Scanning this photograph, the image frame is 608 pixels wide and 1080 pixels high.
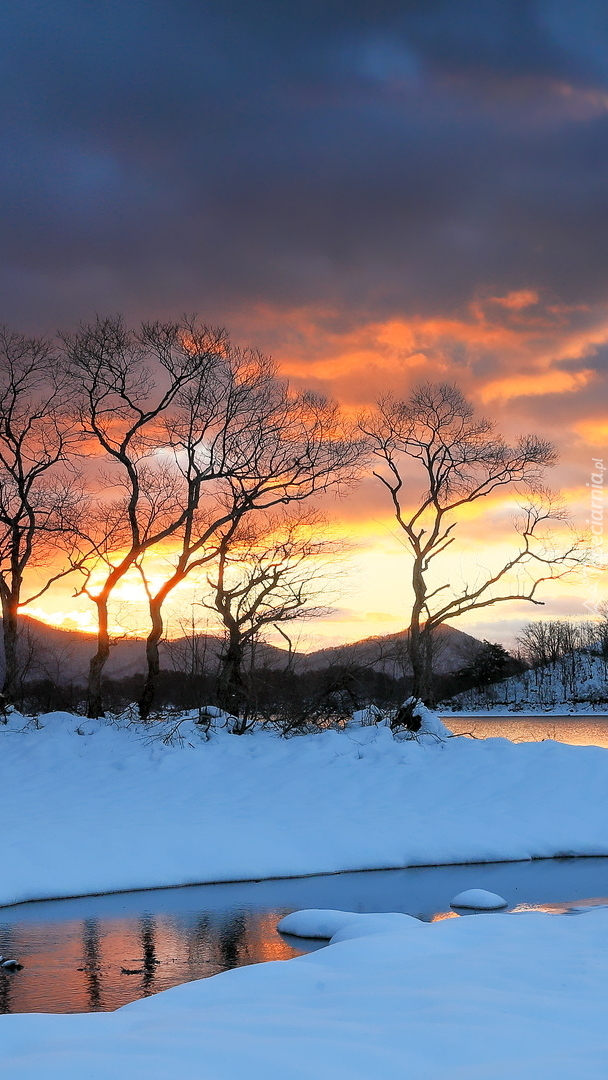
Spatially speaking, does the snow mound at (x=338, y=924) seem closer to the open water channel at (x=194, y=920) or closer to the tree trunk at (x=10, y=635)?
the open water channel at (x=194, y=920)

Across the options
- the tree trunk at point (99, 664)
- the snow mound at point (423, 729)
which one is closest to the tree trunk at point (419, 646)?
the snow mound at point (423, 729)

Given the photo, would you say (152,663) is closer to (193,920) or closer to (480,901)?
(193,920)

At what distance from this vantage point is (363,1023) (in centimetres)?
486

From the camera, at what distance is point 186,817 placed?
44.5ft

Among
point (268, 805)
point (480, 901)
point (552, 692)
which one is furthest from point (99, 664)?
point (552, 692)

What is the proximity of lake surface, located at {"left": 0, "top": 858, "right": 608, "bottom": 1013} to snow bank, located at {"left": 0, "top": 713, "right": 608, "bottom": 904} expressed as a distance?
46 cm

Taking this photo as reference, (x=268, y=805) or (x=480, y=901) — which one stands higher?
(x=268, y=805)

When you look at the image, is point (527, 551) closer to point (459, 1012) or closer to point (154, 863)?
point (154, 863)

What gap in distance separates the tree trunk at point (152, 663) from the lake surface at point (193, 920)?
372 inches

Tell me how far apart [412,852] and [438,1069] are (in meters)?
9.38

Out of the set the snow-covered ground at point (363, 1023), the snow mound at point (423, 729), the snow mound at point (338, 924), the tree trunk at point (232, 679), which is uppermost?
the tree trunk at point (232, 679)

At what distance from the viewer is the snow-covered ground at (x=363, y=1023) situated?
412 cm

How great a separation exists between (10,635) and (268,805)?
33.7 feet

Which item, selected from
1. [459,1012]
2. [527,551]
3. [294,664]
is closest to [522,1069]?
[459,1012]
